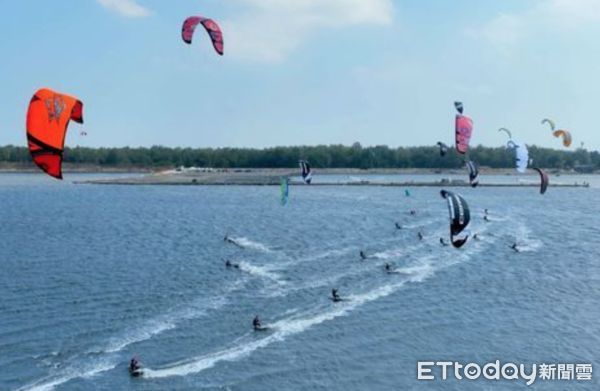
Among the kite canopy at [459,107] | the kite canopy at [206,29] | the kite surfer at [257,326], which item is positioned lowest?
the kite surfer at [257,326]

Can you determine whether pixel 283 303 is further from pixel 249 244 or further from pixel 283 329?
pixel 249 244

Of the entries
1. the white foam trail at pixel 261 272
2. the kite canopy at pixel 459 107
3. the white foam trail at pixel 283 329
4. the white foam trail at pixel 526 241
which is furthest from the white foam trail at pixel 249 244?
the white foam trail at pixel 526 241

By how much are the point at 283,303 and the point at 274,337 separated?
6100 millimetres

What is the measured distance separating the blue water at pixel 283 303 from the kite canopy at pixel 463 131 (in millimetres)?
8292

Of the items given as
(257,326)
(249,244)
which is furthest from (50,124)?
(249,244)

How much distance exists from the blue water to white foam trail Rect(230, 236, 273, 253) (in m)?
0.16

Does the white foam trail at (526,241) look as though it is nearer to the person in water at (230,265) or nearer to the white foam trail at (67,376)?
the person in water at (230,265)

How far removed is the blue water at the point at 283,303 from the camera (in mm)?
29719

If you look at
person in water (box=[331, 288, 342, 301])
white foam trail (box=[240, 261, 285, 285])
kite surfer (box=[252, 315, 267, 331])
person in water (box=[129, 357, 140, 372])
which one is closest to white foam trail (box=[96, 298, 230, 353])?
person in water (box=[129, 357, 140, 372])

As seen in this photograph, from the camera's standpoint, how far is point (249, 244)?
61688 mm

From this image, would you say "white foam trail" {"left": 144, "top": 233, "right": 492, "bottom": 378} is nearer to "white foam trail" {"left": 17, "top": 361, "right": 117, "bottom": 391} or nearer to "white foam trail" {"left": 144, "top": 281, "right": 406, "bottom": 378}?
"white foam trail" {"left": 144, "top": 281, "right": 406, "bottom": 378}

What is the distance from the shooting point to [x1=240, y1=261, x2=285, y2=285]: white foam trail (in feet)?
153

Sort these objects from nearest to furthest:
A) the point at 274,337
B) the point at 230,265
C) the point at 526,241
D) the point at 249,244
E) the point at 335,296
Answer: the point at 274,337 < the point at 335,296 < the point at 230,265 < the point at 249,244 < the point at 526,241

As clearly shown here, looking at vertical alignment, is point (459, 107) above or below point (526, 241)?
above
